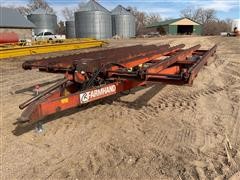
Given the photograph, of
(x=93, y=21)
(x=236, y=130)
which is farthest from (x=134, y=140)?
(x=93, y=21)

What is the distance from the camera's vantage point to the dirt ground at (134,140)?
3.33 m

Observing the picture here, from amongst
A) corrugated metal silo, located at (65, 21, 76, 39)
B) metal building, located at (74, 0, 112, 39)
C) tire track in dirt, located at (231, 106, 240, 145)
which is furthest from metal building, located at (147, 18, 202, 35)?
tire track in dirt, located at (231, 106, 240, 145)

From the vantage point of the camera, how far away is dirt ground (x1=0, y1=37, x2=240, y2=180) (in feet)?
10.9

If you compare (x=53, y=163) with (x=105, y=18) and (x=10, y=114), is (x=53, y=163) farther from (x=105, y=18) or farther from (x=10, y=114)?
(x=105, y=18)

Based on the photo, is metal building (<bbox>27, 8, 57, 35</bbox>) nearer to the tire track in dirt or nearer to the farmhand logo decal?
the farmhand logo decal

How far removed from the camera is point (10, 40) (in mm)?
18781

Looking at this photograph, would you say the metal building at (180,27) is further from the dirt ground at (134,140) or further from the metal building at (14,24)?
the dirt ground at (134,140)

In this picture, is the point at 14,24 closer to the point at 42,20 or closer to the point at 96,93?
the point at 42,20

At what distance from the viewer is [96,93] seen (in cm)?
427

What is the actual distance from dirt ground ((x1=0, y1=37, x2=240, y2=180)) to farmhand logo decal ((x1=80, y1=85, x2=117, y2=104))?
1.80 ft

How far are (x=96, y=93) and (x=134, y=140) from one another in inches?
35.2

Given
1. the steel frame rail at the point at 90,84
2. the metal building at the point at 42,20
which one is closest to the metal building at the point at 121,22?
the metal building at the point at 42,20

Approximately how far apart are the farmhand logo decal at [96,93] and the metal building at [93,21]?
34379 millimetres

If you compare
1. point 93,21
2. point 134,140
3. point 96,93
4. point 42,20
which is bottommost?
point 134,140
